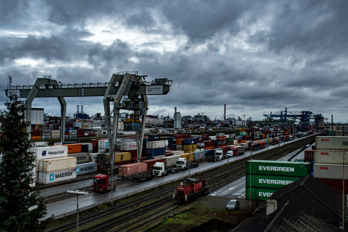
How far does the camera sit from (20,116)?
1384 centimetres

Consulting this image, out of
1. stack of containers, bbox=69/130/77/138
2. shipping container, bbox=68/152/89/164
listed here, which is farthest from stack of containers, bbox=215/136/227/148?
stack of containers, bbox=69/130/77/138

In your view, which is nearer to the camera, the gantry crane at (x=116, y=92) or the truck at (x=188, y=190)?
the truck at (x=188, y=190)

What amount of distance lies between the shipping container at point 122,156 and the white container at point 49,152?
384 inches

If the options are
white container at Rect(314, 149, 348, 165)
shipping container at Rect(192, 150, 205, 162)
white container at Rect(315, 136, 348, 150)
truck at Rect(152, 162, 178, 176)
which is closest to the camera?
white container at Rect(314, 149, 348, 165)

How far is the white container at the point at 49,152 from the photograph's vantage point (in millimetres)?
38562

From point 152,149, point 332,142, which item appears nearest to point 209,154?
point 152,149

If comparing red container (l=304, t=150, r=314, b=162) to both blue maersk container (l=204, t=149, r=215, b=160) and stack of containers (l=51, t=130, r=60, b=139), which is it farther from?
stack of containers (l=51, t=130, r=60, b=139)

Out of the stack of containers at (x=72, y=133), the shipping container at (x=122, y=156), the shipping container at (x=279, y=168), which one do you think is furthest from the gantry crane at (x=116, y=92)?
the stack of containers at (x=72, y=133)

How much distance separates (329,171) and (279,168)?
18.6 ft

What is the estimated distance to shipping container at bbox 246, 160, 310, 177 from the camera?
29795mm

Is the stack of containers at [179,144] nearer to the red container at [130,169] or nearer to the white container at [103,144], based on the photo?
the white container at [103,144]

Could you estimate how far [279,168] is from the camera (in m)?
30.7

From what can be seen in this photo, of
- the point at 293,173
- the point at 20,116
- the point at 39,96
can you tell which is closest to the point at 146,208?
the point at 293,173

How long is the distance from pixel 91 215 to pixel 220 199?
49.9 feet
